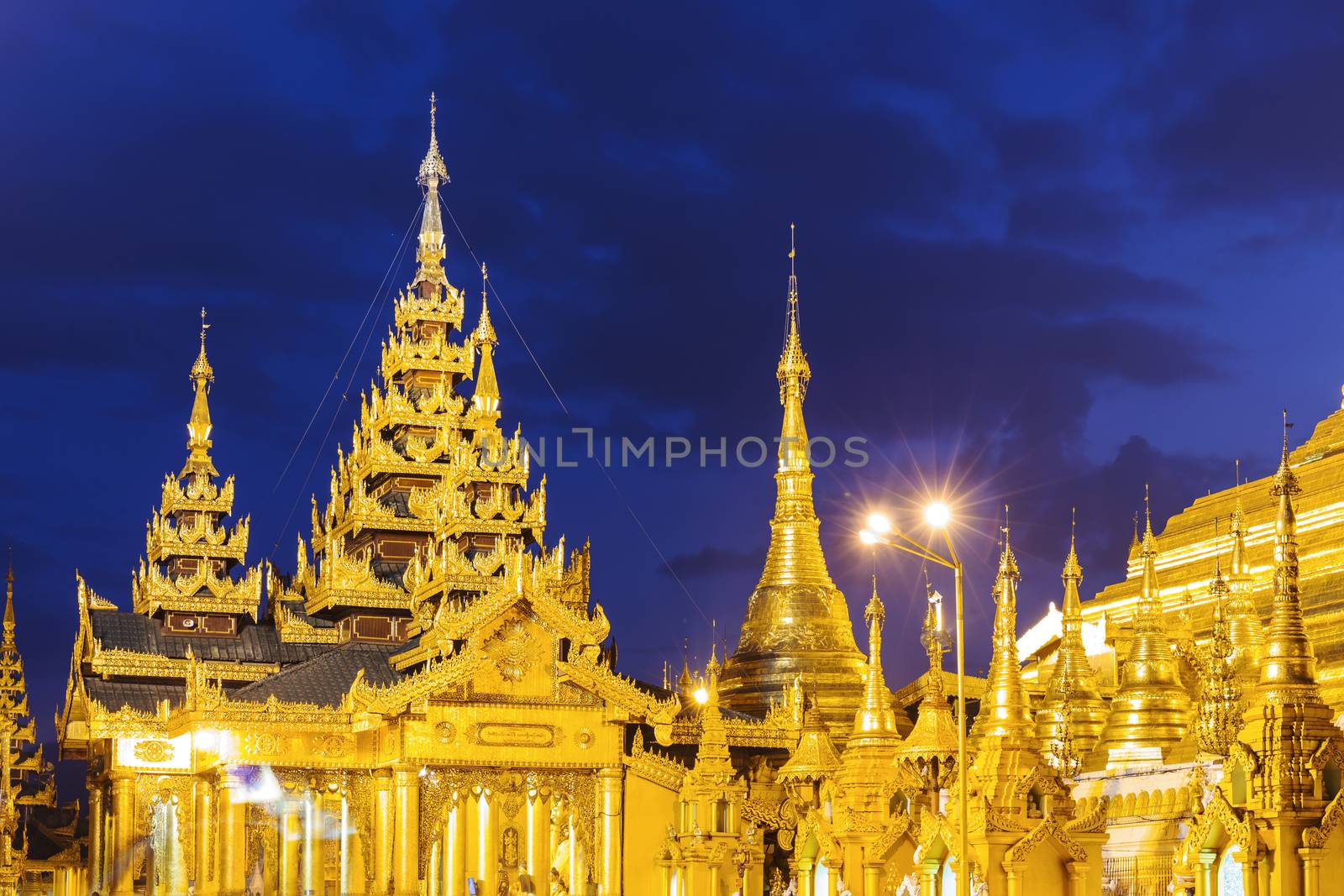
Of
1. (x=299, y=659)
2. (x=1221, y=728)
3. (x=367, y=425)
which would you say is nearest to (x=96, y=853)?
(x=299, y=659)

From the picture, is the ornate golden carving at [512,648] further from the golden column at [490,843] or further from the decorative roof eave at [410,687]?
the golden column at [490,843]

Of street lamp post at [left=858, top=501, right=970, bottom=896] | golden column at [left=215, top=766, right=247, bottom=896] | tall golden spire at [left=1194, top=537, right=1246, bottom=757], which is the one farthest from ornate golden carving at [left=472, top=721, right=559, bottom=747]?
street lamp post at [left=858, top=501, right=970, bottom=896]

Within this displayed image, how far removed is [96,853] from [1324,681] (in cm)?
2500

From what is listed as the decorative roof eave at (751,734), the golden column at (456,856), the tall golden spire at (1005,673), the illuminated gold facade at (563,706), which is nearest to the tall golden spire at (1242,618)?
the illuminated gold facade at (563,706)

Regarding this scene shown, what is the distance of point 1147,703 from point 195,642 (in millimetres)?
21471

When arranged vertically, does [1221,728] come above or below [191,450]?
below

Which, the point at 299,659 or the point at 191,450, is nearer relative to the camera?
the point at 299,659

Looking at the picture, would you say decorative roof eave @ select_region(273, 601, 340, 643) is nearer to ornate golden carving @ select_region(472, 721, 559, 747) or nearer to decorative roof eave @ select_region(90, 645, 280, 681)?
decorative roof eave @ select_region(90, 645, 280, 681)

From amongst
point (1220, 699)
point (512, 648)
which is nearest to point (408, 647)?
point (512, 648)

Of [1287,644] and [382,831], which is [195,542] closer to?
[382,831]

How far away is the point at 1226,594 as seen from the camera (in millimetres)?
40781

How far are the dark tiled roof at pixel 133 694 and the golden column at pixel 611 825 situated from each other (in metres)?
9.28

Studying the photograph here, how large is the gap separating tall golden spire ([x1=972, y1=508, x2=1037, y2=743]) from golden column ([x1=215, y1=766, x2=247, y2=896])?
46.1ft

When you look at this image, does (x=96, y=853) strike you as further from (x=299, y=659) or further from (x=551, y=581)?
(x=551, y=581)
